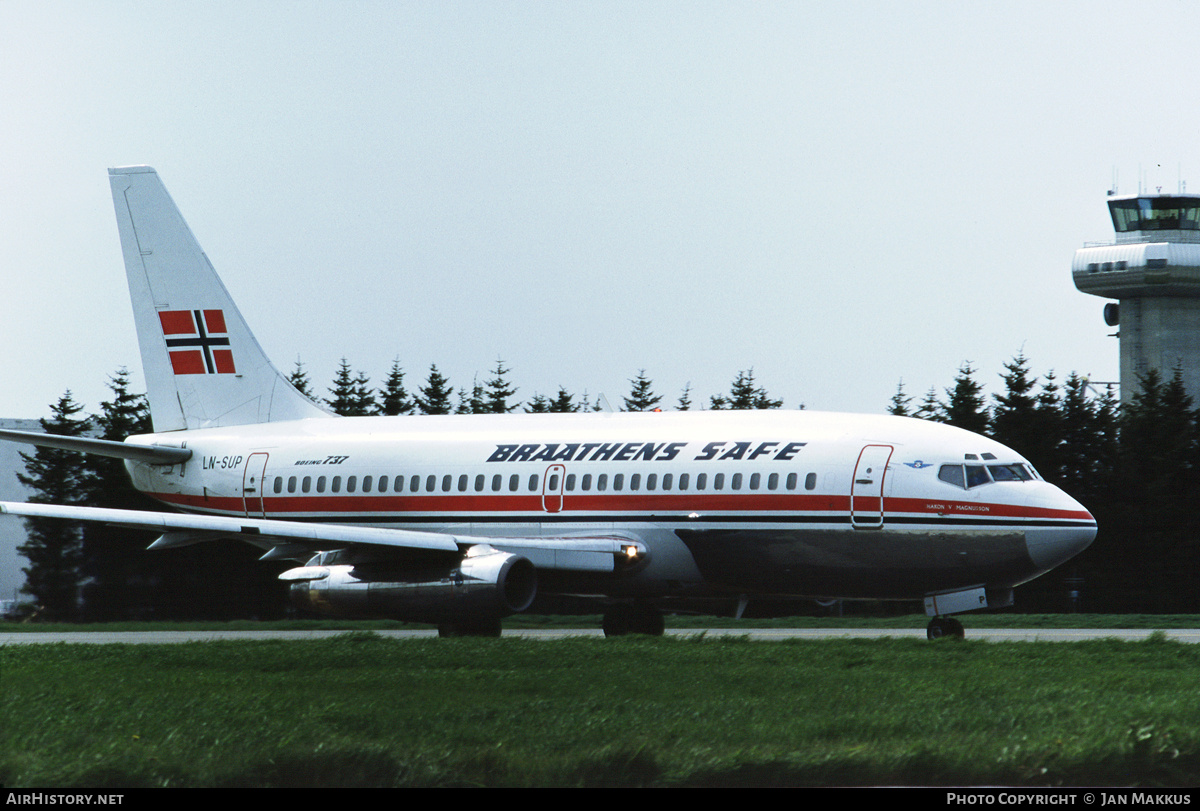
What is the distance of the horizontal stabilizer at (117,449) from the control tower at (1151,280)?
163 ft

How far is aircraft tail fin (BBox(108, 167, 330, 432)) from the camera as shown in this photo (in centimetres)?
3269

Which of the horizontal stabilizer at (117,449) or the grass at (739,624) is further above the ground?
the horizontal stabilizer at (117,449)

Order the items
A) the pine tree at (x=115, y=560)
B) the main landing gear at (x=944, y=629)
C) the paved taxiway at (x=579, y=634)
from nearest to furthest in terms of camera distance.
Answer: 1. the main landing gear at (x=944, y=629)
2. the paved taxiway at (x=579, y=634)
3. the pine tree at (x=115, y=560)

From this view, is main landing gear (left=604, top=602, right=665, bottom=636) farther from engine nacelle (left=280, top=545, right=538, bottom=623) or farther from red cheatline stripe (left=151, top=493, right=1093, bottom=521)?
engine nacelle (left=280, top=545, right=538, bottom=623)

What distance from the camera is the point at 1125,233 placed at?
71562mm

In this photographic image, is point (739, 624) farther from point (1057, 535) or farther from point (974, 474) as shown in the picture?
point (1057, 535)

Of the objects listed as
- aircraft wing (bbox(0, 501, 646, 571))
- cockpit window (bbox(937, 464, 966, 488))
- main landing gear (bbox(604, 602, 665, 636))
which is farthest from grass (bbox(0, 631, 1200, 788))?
main landing gear (bbox(604, 602, 665, 636))

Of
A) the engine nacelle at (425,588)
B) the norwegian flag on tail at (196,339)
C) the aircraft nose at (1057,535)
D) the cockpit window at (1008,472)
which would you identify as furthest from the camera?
the norwegian flag on tail at (196,339)

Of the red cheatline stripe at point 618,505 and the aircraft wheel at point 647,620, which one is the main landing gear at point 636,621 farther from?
the red cheatline stripe at point 618,505

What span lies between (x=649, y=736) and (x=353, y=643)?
32.0 ft

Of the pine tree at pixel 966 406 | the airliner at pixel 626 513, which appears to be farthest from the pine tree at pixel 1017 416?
the airliner at pixel 626 513

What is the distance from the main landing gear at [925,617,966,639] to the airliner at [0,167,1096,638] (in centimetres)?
3

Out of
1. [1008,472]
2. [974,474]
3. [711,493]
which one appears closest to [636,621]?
[711,493]

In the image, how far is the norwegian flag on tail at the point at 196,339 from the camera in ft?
108
